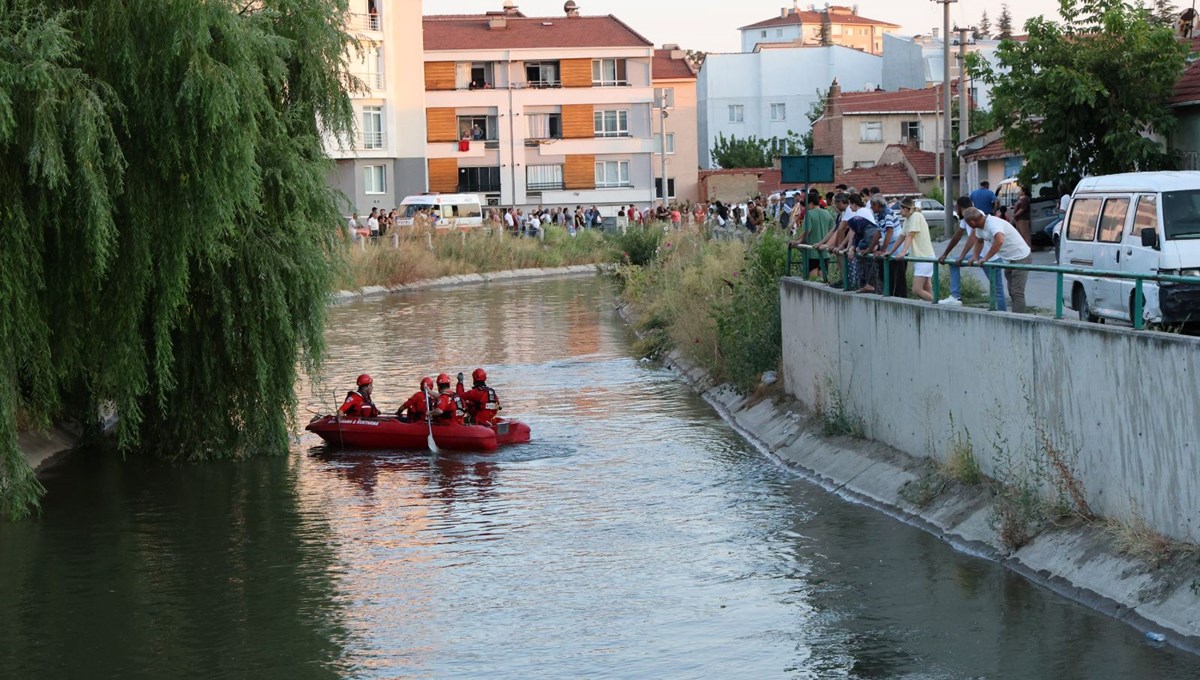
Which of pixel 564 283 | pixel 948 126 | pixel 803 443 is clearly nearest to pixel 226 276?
pixel 803 443

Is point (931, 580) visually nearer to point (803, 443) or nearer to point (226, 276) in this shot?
point (803, 443)

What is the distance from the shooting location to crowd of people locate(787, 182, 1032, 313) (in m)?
17.8

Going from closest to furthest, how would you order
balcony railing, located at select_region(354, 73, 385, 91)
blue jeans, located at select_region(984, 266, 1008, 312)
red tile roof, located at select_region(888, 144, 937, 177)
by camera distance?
1. blue jeans, located at select_region(984, 266, 1008, 312)
2. balcony railing, located at select_region(354, 73, 385, 91)
3. red tile roof, located at select_region(888, 144, 937, 177)

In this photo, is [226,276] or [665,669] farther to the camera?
[226,276]

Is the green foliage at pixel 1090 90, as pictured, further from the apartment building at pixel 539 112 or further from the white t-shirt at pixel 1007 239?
the apartment building at pixel 539 112

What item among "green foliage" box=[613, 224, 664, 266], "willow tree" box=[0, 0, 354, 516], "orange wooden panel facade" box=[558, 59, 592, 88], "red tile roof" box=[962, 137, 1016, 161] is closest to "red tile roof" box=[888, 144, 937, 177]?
"orange wooden panel facade" box=[558, 59, 592, 88]

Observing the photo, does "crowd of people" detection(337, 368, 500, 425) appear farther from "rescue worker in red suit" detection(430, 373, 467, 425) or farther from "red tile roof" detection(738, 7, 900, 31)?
"red tile roof" detection(738, 7, 900, 31)

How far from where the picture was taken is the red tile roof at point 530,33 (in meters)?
87.5

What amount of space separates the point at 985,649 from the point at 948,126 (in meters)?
37.1

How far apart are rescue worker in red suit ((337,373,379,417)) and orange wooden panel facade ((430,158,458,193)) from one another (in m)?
63.6

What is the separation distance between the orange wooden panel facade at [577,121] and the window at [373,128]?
11.8 m

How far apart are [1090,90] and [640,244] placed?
2361 centimetres

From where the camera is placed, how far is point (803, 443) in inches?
860

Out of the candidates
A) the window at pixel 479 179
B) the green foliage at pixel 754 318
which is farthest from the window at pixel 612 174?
the green foliage at pixel 754 318
